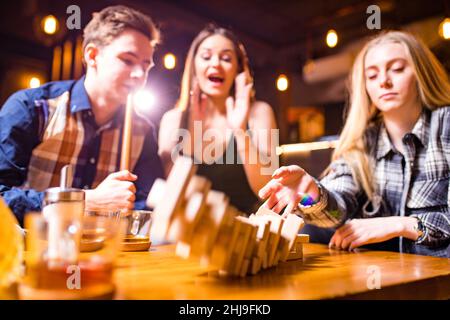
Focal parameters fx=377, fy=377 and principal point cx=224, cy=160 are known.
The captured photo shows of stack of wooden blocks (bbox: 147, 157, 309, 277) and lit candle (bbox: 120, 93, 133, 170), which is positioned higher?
lit candle (bbox: 120, 93, 133, 170)

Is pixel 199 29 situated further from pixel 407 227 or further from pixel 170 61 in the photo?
pixel 407 227

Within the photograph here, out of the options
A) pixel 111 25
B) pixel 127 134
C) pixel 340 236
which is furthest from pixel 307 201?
pixel 111 25

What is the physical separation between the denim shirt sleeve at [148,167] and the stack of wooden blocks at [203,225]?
1482 millimetres

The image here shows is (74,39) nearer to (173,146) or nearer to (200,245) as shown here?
(173,146)

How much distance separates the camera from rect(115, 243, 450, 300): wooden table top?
2.03 feet

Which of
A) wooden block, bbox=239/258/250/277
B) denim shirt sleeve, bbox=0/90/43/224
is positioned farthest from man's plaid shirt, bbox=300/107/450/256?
denim shirt sleeve, bbox=0/90/43/224

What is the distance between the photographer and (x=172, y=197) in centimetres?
65

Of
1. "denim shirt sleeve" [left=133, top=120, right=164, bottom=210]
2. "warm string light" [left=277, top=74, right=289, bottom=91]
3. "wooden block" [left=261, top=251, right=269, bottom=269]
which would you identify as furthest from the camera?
"warm string light" [left=277, top=74, right=289, bottom=91]

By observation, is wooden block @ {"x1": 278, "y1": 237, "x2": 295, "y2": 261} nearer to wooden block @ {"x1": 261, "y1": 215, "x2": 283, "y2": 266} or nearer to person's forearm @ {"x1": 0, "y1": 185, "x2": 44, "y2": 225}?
wooden block @ {"x1": 261, "y1": 215, "x2": 283, "y2": 266}

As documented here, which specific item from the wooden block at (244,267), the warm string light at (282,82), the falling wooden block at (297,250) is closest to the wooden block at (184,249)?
the wooden block at (244,267)

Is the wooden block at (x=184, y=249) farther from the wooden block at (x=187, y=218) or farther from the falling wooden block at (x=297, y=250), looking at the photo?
the falling wooden block at (x=297, y=250)

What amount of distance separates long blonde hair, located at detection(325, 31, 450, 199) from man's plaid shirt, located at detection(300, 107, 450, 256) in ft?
0.14

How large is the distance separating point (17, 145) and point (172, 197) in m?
1.60
